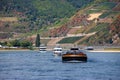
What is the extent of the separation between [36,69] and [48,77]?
2745cm

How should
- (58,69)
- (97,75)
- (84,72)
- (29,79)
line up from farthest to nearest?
(58,69), (84,72), (97,75), (29,79)

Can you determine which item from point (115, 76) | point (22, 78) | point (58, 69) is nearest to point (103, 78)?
point (115, 76)

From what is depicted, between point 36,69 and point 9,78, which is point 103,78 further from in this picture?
point 36,69

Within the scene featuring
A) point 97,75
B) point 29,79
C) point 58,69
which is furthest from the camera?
point 58,69

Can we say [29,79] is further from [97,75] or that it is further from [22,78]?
[97,75]

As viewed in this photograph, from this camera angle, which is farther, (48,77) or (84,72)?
(84,72)

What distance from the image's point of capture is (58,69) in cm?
18662

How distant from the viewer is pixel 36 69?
187625mm

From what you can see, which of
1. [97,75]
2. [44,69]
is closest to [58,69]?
[44,69]

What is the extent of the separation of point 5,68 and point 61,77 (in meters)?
34.6

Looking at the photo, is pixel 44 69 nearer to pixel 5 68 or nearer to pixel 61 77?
pixel 5 68

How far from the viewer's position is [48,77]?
160m

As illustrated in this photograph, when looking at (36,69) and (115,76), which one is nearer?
(115,76)

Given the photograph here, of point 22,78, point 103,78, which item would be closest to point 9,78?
point 22,78
